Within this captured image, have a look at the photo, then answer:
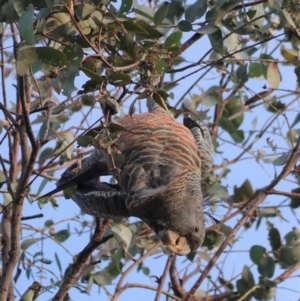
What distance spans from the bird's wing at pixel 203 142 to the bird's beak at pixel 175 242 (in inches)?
15.2

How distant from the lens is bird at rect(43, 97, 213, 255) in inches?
90.5

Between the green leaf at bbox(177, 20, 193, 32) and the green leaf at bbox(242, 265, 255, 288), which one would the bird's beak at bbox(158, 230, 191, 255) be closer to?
the green leaf at bbox(242, 265, 255, 288)

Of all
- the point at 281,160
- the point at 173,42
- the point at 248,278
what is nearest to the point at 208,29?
the point at 173,42

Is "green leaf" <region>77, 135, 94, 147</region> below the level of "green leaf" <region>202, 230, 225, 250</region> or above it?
below

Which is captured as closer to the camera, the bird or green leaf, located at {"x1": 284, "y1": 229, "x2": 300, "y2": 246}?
the bird

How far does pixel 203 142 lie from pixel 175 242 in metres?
0.49

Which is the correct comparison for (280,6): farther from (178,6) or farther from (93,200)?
(93,200)

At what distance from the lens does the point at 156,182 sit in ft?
7.71

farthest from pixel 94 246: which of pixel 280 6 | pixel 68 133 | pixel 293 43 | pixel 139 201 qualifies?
pixel 293 43

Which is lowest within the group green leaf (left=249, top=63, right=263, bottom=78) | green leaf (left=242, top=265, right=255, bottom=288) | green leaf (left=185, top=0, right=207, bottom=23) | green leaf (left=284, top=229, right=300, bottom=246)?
green leaf (left=242, top=265, right=255, bottom=288)

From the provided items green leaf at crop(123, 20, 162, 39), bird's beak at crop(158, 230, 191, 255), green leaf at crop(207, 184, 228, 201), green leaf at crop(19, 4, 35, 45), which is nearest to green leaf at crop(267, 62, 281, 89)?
green leaf at crop(207, 184, 228, 201)

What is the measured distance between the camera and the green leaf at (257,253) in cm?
268

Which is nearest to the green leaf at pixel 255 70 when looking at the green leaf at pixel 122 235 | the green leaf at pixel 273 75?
the green leaf at pixel 273 75

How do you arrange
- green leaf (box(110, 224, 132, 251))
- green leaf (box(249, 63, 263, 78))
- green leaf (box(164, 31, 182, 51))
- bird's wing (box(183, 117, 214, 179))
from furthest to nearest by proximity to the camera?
green leaf (box(249, 63, 263, 78)), bird's wing (box(183, 117, 214, 179)), green leaf (box(110, 224, 132, 251)), green leaf (box(164, 31, 182, 51))
